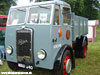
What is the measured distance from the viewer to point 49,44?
360 cm

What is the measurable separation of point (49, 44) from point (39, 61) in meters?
0.59

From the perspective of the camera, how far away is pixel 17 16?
430 cm

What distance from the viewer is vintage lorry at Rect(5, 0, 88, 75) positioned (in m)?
3.65

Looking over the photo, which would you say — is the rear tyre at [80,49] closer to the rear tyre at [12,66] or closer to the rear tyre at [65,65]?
the rear tyre at [65,65]

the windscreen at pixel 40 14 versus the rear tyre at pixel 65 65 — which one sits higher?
the windscreen at pixel 40 14

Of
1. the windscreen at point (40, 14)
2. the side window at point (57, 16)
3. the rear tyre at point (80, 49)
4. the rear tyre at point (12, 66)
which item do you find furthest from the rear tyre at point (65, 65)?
Answer: the rear tyre at point (80, 49)

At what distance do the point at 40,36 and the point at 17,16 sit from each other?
119 cm

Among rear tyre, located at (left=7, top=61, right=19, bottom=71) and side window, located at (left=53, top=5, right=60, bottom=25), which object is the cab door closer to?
side window, located at (left=53, top=5, right=60, bottom=25)

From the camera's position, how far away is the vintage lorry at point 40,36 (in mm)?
3650

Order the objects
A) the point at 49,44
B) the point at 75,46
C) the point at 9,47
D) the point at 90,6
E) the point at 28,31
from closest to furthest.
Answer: the point at 49,44, the point at 28,31, the point at 9,47, the point at 75,46, the point at 90,6

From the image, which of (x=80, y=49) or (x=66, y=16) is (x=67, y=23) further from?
(x=80, y=49)

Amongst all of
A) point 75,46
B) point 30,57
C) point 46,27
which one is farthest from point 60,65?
point 75,46

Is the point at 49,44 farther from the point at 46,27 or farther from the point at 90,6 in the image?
the point at 90,6

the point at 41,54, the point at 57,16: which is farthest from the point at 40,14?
the point at 41,54
